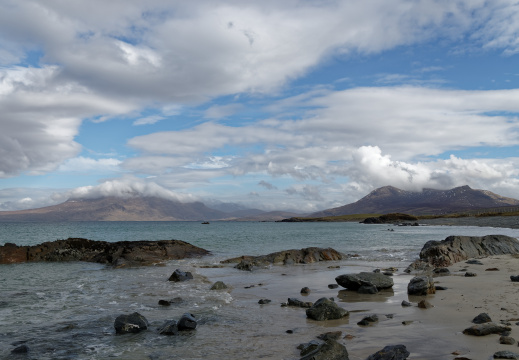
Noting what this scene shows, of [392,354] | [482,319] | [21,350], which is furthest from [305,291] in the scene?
[21,350]

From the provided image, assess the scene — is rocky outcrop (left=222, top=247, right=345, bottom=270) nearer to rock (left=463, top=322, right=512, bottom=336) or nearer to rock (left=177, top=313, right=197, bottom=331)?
rock (left=177, top=313, right=197, bottom=331)

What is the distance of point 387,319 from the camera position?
36.2ft

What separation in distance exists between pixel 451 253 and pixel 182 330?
22406mm

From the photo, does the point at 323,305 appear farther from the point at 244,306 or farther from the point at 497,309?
the point at 497,309

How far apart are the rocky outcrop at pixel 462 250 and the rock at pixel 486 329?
1485 centimetres

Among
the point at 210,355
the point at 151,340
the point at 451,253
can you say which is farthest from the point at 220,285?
the point at 451,253

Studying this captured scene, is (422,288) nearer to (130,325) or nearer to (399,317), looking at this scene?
(399,317)

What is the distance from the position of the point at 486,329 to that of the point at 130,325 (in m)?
9.51

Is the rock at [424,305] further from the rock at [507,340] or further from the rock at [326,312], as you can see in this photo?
the rock at [507,340]

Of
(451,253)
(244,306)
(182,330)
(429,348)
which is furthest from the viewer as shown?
(451,253)

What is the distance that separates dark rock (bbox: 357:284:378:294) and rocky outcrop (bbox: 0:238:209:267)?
65.1ft

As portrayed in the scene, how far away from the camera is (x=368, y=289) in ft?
50.6

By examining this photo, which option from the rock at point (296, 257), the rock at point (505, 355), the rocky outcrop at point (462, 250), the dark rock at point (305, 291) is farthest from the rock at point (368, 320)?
the rock at point (296, 257)

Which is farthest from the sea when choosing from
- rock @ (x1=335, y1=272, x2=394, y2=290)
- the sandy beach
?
rock @ (x1=335, y1=272, x2=394, y2=290)
